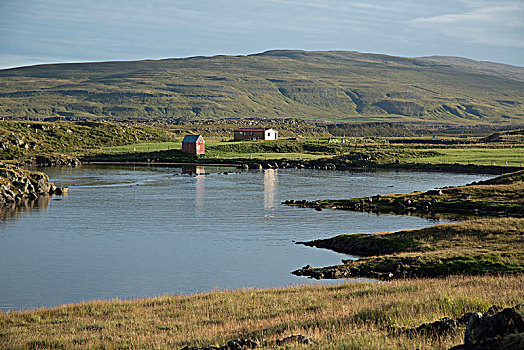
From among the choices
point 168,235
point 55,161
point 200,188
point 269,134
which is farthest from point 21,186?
point 269,134

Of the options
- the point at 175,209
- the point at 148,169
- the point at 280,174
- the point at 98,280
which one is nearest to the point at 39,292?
the point at 98,280

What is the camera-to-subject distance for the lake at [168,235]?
104ft

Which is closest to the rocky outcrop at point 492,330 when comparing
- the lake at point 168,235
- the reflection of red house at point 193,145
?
the lake at point 168,235

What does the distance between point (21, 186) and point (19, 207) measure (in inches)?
309

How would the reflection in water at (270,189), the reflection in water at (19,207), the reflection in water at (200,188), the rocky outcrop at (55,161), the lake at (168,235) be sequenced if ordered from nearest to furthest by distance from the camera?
the lake at (168,235) < the reflection in water at (19,207) < the reflection in water at (200,188) < the reflection in water at (270,189) < the rocky outcrop at (55,161)

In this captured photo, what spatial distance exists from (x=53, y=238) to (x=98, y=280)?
535 inches

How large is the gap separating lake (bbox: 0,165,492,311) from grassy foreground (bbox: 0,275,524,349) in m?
5.82

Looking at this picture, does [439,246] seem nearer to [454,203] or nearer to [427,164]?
[454,203]

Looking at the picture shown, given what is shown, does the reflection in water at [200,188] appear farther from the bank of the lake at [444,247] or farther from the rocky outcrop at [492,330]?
the rocky outcrop at [492,330]

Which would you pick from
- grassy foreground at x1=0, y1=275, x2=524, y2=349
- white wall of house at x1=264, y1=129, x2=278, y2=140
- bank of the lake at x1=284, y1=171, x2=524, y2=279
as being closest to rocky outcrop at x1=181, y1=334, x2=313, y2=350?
grassy foreground at x1=0, y1=275, x2=524, y2=349

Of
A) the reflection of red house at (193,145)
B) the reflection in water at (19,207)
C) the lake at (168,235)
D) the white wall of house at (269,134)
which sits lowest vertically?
the reflection in water at (19,207)

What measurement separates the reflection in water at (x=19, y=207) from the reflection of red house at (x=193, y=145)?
185 ft

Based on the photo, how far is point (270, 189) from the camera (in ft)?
247

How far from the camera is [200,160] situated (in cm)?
11794
